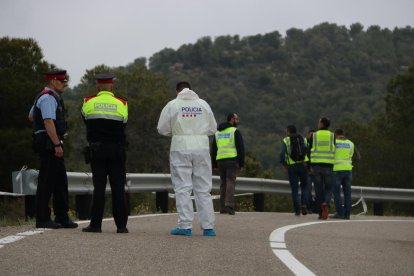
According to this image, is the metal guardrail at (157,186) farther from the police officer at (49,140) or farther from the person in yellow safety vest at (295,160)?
the person in yellow safety vest at (295,160)

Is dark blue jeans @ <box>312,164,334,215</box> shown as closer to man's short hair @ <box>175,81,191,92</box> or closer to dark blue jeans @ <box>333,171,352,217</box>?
dark blue jeans @ <box>333,171,352,217</box>

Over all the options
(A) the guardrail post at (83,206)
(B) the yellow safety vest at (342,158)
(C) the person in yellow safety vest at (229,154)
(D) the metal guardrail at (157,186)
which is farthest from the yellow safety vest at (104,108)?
(B) the yellow safety vest at (342,158)

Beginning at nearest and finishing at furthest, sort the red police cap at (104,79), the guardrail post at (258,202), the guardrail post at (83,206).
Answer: the red police cap at (104,79)
the guardrail post at (83,206)
the guardrail post at (258,202)

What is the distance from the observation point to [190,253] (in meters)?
9.05

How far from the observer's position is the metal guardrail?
13.0 m

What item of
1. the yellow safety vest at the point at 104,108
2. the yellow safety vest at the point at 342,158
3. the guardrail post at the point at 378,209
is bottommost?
the guardrail post at the point at 378,209

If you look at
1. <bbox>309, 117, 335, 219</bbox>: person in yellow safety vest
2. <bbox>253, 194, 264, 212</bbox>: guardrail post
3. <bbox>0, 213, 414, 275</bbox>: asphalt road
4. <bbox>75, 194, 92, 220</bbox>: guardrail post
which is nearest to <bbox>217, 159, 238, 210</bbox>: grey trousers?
<bbox>309, 117, 335, 219</bbox>: person in yellow safety vest

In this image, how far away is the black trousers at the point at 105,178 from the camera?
11141 mm

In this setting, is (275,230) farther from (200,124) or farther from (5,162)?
(5,162)

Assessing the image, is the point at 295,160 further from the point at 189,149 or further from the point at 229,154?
the point at 189,149

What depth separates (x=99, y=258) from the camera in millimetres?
8242

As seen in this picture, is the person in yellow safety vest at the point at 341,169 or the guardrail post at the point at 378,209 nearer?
the person in yellow safety vest at the point at 341,169

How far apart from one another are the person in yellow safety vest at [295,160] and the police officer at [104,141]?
8261 mm

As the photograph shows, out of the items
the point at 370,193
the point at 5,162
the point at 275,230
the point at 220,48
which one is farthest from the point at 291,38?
the point at 275,230
